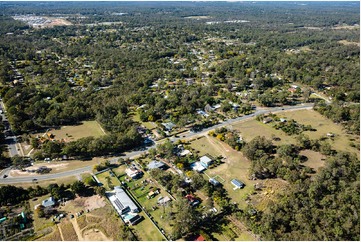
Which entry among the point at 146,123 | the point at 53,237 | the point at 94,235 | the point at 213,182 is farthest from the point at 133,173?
the point at 146,123

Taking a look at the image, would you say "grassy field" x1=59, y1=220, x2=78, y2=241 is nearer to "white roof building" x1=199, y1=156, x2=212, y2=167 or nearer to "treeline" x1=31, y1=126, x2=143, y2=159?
"treeline" x1=31, y1=126, x2=143, y2=159

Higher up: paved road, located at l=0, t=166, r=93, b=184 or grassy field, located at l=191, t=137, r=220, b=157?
paved road, located at l=0, t=166, r=93, b=184

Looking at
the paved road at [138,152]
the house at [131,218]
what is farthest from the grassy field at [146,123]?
the house at [131,218]

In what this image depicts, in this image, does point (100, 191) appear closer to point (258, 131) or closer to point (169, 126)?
point (169, 126)

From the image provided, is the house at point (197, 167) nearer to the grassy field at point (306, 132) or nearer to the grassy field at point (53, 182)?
the grassy field at point (306, 132)

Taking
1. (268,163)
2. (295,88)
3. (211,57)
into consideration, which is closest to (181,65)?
(211,57)

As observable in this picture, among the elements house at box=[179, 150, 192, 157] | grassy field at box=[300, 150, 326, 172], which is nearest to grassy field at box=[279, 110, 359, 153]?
grassy field at box=[300, 150, 326, 172]
